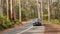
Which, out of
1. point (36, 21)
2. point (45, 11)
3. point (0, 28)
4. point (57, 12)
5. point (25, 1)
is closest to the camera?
point (0, 28)

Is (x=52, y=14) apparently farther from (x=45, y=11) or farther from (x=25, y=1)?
(x=25, y=1)

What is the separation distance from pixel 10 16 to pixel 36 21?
5882 mm

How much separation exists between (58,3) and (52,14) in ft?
14.2

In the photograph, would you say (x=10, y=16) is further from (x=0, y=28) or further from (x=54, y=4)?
(x=54, y=4)

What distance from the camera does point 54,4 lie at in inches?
2901

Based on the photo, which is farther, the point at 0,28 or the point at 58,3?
the point at 58,3

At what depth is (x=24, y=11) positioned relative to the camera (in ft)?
222

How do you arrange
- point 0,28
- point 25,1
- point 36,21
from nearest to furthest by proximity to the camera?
point 0,28
point 36,21
point 25,1

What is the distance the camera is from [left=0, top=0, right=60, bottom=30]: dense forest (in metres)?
34.3

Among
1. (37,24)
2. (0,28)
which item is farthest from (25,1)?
(0,28)

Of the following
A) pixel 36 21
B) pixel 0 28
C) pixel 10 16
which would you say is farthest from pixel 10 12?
pixel 0 28

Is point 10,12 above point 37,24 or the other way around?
above

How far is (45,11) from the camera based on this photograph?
274 ft

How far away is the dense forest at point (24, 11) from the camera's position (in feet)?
112
